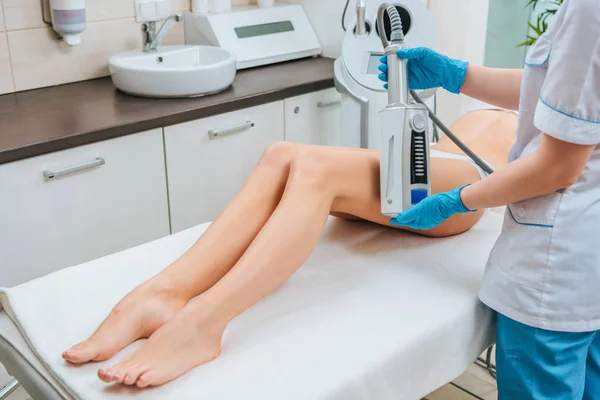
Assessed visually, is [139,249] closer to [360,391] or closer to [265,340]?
[265,340]

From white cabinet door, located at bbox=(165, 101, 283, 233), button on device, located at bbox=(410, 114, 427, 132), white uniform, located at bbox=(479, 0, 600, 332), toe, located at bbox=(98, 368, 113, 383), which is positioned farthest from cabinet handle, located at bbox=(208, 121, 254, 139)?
toe, located at bbox=(98, 368, 113, 383)

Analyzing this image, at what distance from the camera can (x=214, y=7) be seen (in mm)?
2811

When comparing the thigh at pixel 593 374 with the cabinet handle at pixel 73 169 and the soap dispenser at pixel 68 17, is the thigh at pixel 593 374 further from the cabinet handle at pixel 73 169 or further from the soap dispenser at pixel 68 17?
the soap dispenser at pixel 68 17

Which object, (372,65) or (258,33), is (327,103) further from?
(258,33)

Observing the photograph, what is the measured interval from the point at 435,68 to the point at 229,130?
0.97m

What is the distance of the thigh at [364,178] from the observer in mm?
1526

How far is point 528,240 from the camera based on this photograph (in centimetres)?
129

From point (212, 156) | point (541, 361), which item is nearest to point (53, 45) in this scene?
point (212, 156)

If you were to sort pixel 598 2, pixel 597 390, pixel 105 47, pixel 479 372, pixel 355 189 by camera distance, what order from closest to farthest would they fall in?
1. pixel 598 2
2. pixel 597 390
3. pixel 355 189
4. pixel 479 372
5. pixel 105 47

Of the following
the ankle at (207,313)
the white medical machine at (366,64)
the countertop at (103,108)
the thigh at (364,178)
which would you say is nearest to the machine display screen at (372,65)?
the white medical machine at (366,64)

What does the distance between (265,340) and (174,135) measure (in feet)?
3.72

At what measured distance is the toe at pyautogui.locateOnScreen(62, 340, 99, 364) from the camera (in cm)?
120

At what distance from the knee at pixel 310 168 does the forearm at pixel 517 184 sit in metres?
0.31

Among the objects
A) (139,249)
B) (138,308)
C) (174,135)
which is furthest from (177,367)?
(174,135)
